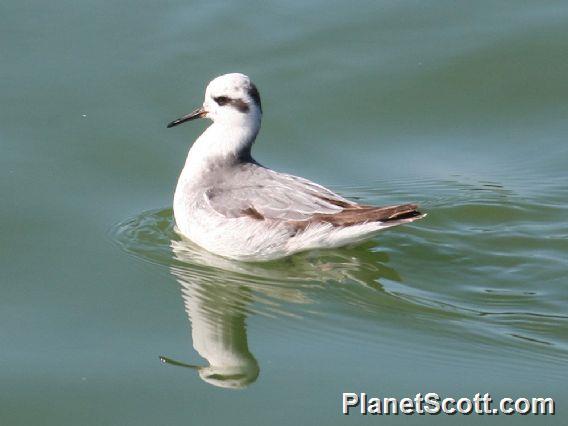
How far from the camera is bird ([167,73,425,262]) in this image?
9.40 meters

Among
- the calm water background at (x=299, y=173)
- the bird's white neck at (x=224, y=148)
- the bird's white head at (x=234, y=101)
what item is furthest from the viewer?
the bird's white neck at (x=224, y=148)

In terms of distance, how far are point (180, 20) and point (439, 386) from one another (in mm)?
6868

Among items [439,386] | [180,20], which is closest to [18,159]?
[180,20]

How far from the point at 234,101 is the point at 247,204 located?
1.00 m

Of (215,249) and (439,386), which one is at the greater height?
(215,249)

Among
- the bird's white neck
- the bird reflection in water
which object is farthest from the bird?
the bird reflection in water

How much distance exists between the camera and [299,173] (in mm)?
11383

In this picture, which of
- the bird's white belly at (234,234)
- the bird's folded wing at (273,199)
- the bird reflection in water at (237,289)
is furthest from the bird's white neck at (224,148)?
the bird reflection in water at (237,289)

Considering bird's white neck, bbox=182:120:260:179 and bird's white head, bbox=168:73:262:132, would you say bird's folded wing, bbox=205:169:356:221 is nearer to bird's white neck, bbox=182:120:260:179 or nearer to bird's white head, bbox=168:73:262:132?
bird's white neck, bbox=182:120:260:179

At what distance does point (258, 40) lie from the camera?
43.3 ft

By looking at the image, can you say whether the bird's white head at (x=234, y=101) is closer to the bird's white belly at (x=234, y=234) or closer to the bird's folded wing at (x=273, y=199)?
the bird's folded wing at (x=273, y=199)

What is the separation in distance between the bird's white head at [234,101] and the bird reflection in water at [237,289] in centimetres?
116

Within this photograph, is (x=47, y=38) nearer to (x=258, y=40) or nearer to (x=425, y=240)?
(x=258, y=40)

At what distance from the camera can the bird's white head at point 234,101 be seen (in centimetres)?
1003
